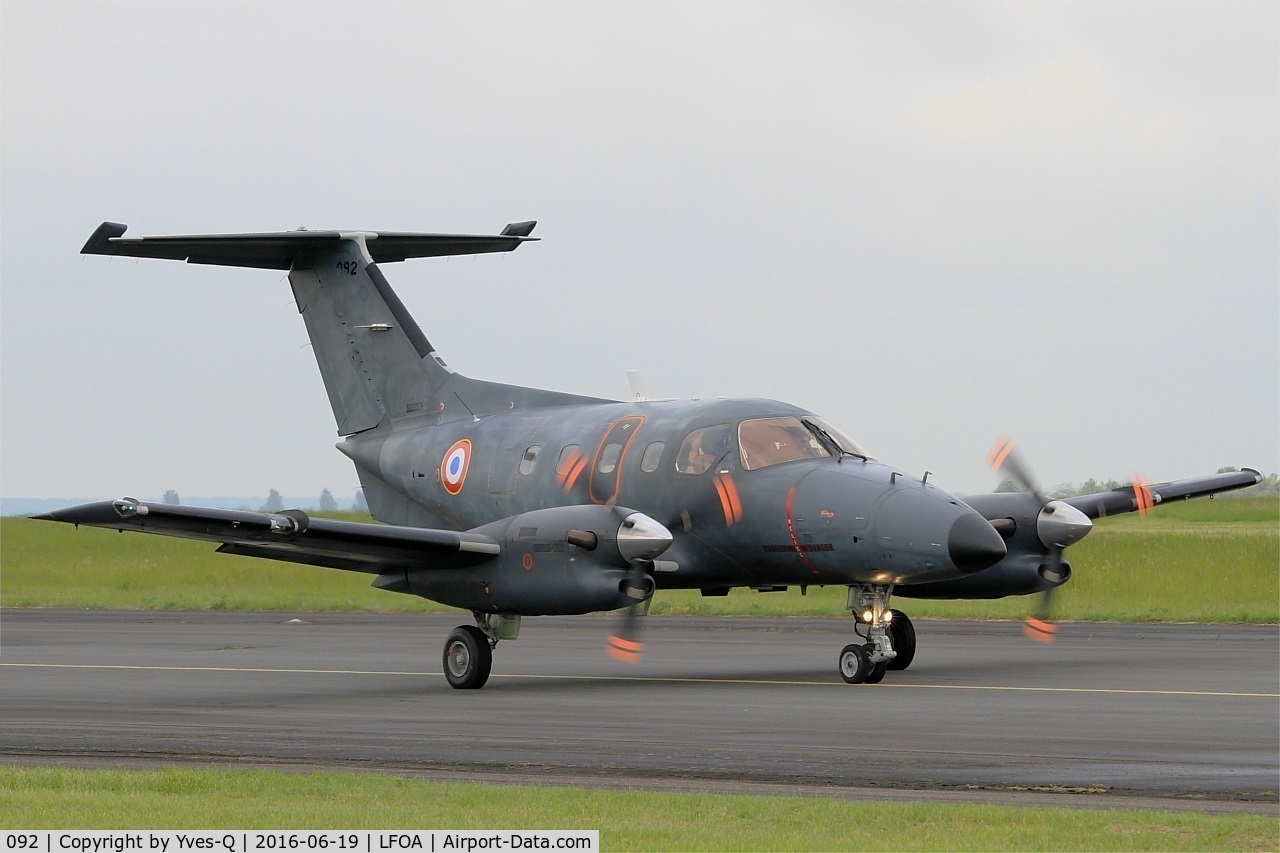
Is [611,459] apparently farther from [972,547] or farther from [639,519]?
[972,547]

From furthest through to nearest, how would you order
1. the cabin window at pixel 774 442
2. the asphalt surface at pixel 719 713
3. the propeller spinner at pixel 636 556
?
the cabin window at pixel 774 442 → the propeller spinner at pixel 636 556 → the asphalt surface at pixel 719 713

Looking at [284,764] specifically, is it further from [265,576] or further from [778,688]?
[265,576]

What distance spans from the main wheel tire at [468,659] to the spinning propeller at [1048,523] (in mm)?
7116

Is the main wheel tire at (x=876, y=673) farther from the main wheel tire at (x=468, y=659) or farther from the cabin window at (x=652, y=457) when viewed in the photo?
the main wheel tire at (x=468, y=659)

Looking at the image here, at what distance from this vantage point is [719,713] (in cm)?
1689

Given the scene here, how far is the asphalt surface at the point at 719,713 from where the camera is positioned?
12477mm

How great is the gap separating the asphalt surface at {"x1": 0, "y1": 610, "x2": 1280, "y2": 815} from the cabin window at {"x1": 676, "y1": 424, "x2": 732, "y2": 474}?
276cm

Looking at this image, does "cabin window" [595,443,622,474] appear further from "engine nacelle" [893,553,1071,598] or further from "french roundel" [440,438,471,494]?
"engine nacelle" [893,553,1071,598]

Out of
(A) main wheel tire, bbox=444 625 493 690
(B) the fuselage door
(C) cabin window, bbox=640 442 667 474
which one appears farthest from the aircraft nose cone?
(A) main wheel tire, bbox=444 625 493 690

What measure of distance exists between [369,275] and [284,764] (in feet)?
46.5

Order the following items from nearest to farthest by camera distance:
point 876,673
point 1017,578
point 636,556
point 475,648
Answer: point 636,556, point 876,673, point 475,648, point 1017,578

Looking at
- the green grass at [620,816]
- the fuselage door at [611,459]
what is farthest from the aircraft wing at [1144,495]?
the green grass at [620,816]
